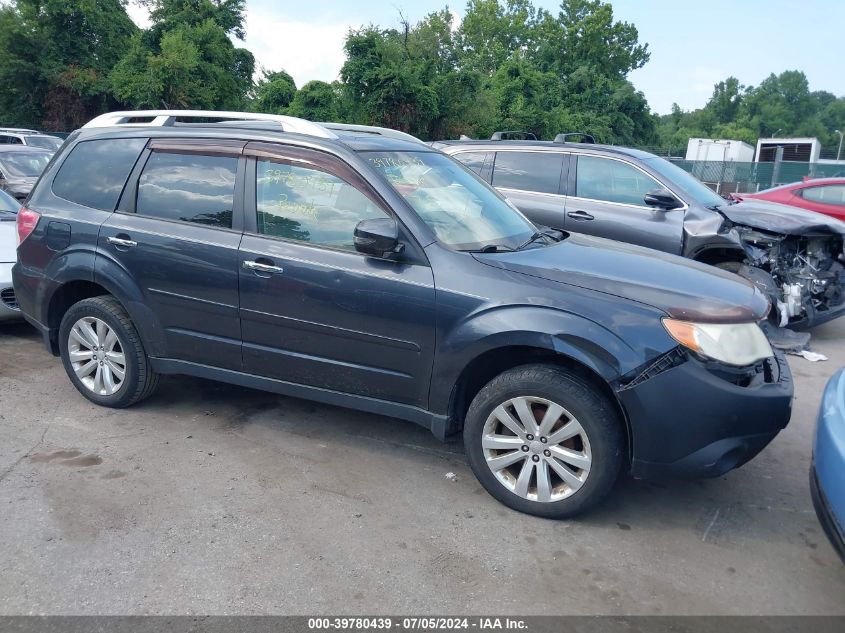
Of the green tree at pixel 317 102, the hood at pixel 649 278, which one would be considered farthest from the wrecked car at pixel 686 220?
the green tree at pixel 317 102

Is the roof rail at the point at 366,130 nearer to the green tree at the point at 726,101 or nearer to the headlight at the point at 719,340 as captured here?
the headlight at the point at 719,340

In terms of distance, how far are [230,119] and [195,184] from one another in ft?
2.20

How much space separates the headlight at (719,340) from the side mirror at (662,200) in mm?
3698

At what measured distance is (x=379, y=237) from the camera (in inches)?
140

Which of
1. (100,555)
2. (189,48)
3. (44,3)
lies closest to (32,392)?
(100,555)

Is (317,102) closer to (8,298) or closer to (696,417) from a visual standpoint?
(8,298)

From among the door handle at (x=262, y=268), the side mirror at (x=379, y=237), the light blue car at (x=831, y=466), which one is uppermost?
the side mirror at (x=379, y=237)

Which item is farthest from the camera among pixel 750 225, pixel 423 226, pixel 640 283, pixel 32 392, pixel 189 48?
pixel 189 48

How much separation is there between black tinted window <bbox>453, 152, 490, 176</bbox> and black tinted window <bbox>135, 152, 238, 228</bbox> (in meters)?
4.01

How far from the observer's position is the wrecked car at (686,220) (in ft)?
21.9

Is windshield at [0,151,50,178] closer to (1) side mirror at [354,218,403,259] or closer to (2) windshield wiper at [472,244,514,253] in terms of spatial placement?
(1) side mirror at [354,218,403,259]

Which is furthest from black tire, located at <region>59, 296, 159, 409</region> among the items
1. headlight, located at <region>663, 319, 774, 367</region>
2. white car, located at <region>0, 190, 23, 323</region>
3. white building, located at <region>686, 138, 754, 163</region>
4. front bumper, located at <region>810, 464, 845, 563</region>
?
white building, located at <region>686, 138, 754, 163</region>

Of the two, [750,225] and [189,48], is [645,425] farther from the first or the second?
[189,48]

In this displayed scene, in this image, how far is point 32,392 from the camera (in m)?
4.98
